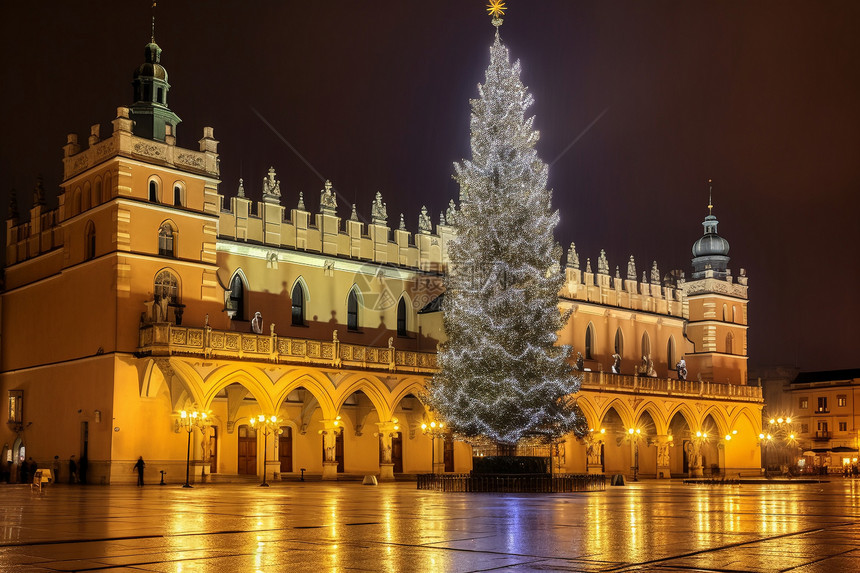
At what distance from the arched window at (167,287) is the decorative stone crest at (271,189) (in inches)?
305

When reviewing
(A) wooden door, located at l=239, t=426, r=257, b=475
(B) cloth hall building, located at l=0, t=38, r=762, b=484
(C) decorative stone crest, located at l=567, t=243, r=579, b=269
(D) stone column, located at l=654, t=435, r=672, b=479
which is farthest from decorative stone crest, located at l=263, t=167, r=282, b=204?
(D) stone column, located at l=654, t=435, r=672, b=479

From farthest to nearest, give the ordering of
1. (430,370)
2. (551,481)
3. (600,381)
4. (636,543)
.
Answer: (600,381), (430,370), (551,481), (636,543)

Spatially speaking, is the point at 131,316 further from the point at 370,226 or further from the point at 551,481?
the point at 551,481

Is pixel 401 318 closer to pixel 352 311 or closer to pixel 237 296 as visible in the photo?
pixel 352 311

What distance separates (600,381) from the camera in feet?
197

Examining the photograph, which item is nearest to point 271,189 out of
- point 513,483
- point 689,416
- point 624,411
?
point 513,483

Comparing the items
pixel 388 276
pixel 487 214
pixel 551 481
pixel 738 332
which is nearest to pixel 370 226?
pixel 388 276

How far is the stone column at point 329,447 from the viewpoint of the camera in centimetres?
4688

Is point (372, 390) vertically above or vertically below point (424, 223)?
below

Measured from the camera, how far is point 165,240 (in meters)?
44.5

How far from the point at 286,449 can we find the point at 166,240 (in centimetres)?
1273

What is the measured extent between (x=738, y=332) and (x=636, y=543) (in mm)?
64715

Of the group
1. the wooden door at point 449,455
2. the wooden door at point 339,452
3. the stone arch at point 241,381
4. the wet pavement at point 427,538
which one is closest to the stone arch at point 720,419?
the wooden door at point 449,455

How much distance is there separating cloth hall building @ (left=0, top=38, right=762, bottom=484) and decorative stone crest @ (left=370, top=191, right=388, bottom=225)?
0.09 m
